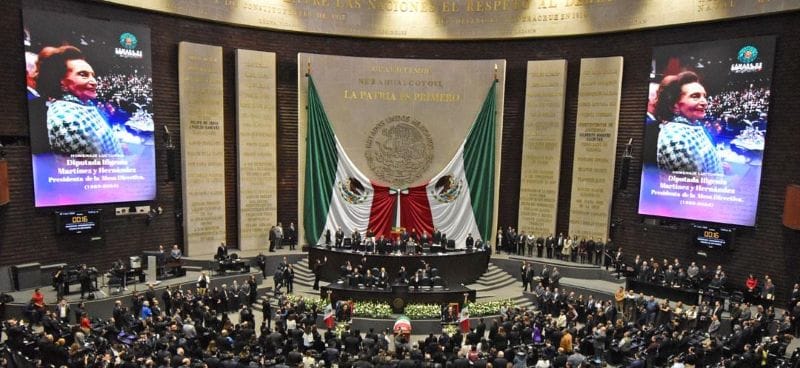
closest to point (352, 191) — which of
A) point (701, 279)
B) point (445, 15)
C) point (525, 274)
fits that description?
point (525, 274)

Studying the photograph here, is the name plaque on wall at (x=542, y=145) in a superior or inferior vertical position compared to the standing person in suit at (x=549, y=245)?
superior

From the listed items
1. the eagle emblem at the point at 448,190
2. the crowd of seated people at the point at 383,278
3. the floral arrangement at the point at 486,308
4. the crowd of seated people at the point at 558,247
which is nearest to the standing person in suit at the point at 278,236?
the crowd of seated people at the point at 383,278

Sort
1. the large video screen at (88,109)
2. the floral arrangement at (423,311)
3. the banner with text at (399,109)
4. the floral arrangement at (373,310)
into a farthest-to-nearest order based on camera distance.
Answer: the banner with text at (399,109), the large video screen at (88,109), the floral arrangement at (423,311), the floral arrangement at (373,310)

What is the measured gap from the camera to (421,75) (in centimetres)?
2584

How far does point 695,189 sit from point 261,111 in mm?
18573

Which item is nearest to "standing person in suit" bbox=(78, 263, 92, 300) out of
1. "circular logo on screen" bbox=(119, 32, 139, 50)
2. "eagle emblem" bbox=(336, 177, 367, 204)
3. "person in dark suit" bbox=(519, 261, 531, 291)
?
"circular logo on screen" bbox=(119, 32, 139, 50)

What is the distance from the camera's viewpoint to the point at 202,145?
23234mm

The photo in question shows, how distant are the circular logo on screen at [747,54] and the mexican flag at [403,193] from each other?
987 centimetres

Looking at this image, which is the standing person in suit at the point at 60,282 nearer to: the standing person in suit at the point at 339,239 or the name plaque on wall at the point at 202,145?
the name plaque on wall at the point at 202,145

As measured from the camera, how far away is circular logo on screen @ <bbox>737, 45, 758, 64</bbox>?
771 inches

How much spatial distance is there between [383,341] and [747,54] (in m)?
16.8

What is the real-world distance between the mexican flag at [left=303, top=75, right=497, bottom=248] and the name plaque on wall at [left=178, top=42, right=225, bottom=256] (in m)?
4.02

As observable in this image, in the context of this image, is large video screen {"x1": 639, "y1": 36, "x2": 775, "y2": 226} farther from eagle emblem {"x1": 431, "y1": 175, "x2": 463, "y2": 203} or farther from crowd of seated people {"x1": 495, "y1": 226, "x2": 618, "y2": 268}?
eagle emblem {"x1": 431, "y1": 175, "x2": 463, "y2": 203}

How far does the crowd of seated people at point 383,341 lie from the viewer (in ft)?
42.5
